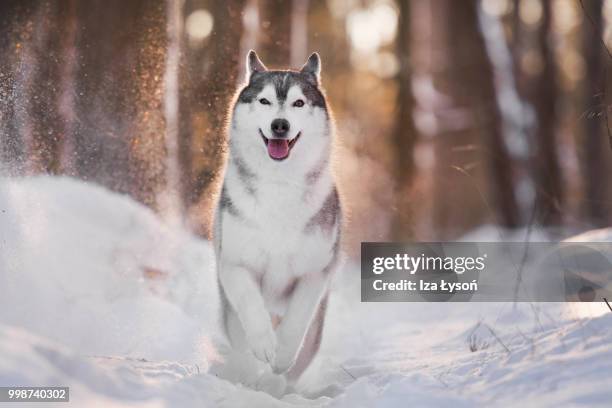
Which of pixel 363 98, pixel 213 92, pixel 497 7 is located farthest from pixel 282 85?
pixel 497 7

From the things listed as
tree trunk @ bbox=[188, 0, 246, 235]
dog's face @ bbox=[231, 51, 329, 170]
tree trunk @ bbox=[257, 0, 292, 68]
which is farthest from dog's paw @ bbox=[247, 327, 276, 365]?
tree trunk @ bbox=[257, 0, 292, 68]

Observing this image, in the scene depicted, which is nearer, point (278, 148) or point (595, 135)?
point (278, 148)

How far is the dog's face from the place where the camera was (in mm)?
2227

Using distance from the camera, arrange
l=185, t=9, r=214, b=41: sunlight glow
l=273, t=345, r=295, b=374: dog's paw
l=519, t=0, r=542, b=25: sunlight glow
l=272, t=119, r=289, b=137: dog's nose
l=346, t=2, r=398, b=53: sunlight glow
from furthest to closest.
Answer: l=519, t=0, r=542, b=25: sunlight glow
l=346, t=2, r=398, b=53: sunlight glow
l=185, t=9, r=214, b=41: sunlight glow
l=273, t=345, r=295, b=374: dog's paw
l=272, t=119, r=289, b=137: dog's nose

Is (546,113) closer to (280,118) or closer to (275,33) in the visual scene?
(275,33)

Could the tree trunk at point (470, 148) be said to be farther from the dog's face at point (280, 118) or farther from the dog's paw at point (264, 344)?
the dog's paw at point (264, 344)

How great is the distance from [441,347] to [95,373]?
4.13 ft

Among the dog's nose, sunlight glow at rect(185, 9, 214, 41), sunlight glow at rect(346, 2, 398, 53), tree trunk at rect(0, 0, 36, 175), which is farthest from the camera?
sunlight glow at rect(346, 2, 398, 53)

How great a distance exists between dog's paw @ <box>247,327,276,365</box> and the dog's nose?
0.67 metres

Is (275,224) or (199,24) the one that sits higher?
(199,24)

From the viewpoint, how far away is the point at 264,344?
2221mm

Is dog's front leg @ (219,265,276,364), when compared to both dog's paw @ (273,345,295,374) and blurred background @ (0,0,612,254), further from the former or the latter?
blurred background @ (0,0,612,254)

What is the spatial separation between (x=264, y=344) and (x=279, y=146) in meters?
0.69

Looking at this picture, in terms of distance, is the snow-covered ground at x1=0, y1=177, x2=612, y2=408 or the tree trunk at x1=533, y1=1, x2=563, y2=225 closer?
Answer: the snow-covered ground at x1=0, y1=177, x2=612, y2=408
